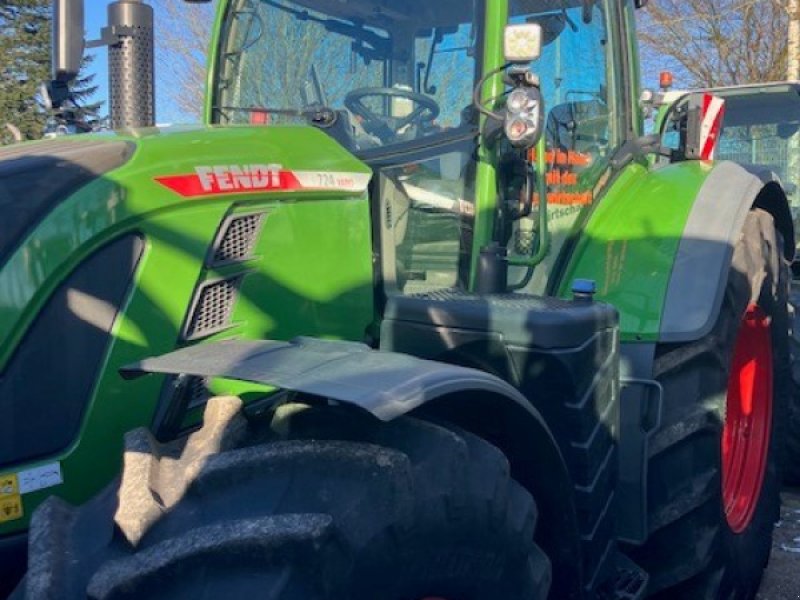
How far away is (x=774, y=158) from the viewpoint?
7895 mm

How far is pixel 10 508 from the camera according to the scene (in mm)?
1981

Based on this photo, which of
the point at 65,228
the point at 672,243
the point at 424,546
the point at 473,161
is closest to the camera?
the point at 424,546

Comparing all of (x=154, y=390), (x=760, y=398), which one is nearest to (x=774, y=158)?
(x=760, y=398)

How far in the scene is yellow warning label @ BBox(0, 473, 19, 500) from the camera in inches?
77.7

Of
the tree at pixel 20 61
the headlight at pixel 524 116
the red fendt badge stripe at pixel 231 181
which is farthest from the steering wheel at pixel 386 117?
the tree at pixel 20 61

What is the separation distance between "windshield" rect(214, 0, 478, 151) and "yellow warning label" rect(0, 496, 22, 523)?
1.37 metres

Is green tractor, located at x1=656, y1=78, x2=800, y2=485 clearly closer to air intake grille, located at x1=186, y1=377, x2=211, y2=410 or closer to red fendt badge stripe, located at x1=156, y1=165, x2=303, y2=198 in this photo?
red fendt badge stripe, located at x1=156, y1=165, x2=303, y2=198

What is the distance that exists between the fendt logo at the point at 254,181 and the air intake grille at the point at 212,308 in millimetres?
225

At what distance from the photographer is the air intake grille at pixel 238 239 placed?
2.40 metres

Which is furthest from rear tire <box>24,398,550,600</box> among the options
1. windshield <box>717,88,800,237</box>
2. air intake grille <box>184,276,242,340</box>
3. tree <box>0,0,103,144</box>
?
tree <box>0,0,103,144</box>

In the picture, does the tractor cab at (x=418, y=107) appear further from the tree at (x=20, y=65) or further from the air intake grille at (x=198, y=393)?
the tree at (x=20, y=65)

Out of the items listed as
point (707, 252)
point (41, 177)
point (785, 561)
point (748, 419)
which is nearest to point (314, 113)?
point (41, 177)

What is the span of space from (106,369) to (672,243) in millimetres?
1949

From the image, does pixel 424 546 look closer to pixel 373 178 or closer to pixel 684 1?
pixel 373 178
